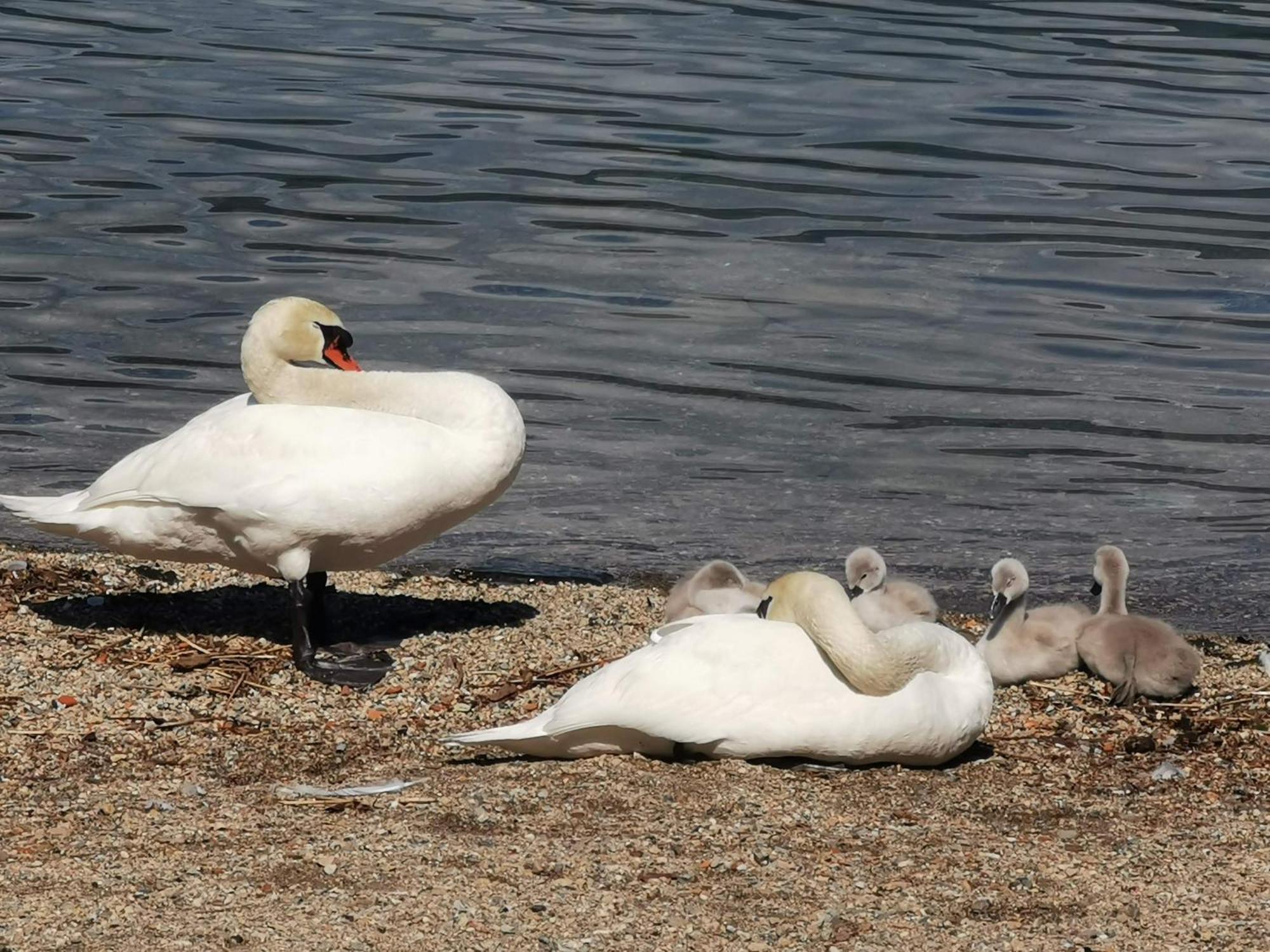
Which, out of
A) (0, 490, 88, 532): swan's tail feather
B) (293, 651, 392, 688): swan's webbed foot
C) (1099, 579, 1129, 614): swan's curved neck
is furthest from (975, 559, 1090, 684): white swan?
(0, 490, 88, 532): swan's tail feather

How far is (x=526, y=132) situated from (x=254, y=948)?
13.3 metres

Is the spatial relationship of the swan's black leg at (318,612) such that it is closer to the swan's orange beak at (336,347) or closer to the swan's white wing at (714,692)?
the swan's orange beak at (336,347)

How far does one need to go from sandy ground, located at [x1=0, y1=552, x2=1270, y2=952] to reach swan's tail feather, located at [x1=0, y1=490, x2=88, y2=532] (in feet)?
1.19

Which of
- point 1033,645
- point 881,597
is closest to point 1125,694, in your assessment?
point 1033,645

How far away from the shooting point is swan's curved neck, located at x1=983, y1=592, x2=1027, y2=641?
670 cm

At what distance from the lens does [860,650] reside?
5.50m

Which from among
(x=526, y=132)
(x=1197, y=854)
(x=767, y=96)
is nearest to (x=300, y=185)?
(x=526, y=132)

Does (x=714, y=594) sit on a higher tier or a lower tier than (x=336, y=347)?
lower

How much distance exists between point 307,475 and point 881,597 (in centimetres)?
212

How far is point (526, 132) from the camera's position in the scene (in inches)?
663

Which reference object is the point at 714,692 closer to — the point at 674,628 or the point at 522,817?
the point at 674,628

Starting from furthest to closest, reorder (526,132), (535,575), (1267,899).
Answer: (526,132), (535,575), (1267,899)

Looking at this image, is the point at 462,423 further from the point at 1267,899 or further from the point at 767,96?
the point at 767,96

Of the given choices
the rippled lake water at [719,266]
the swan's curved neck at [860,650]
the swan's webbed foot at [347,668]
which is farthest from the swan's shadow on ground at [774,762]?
the rippled lake water at [719,266]
